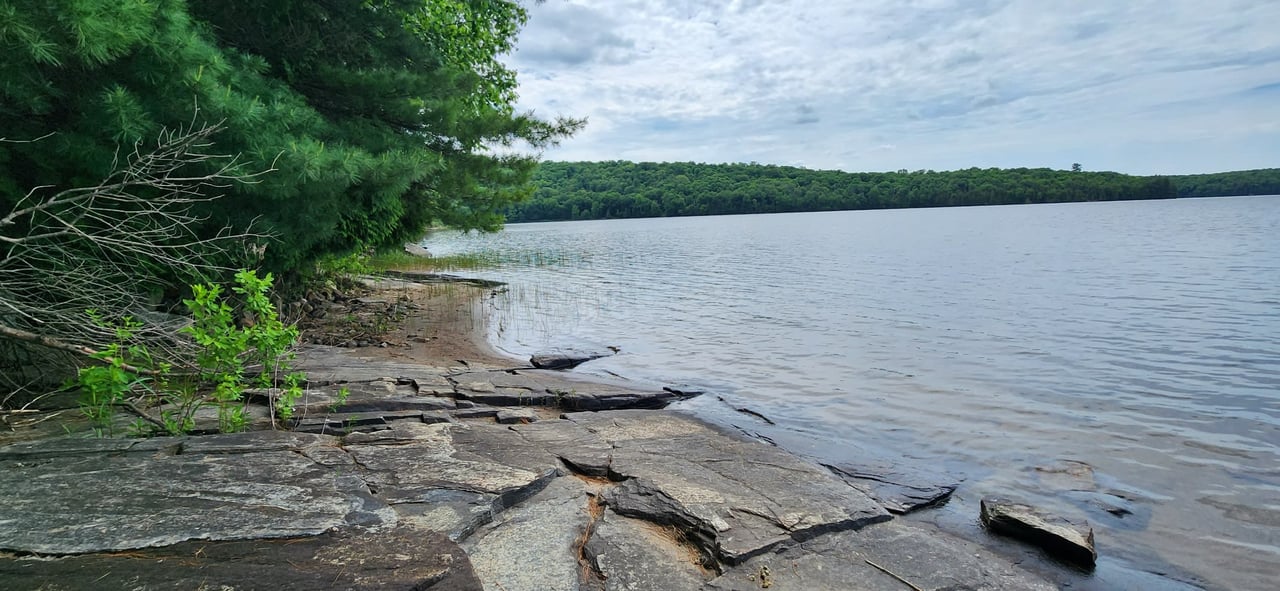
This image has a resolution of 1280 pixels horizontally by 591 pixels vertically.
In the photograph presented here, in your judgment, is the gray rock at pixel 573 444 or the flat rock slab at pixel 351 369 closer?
the gray rock at pixel 573 444

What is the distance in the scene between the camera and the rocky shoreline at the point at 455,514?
9.20 feet

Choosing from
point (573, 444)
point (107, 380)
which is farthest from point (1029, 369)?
point (107, 380)

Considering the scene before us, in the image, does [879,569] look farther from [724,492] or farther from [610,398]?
[610,398]

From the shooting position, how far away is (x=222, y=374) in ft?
15.6

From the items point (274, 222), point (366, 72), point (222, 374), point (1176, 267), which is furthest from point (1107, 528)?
point (1176, 267)

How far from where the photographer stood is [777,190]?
104m

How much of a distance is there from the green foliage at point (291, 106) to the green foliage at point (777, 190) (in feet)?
284

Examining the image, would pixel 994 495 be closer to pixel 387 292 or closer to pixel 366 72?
pixel 366 72

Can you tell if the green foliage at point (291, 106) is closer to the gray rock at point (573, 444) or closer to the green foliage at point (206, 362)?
the green foliage at point (206, 362)

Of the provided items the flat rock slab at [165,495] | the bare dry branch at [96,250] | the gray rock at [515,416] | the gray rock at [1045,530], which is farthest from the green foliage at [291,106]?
the gray rock at [1045,530]

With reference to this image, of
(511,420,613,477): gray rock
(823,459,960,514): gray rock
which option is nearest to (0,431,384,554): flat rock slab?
(511,420,613,477): gray rock

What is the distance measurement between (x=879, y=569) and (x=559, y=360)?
7.94 meters

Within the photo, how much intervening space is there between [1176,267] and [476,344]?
73.8ft

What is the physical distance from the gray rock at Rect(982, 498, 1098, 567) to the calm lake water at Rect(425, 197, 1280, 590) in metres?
0.18
